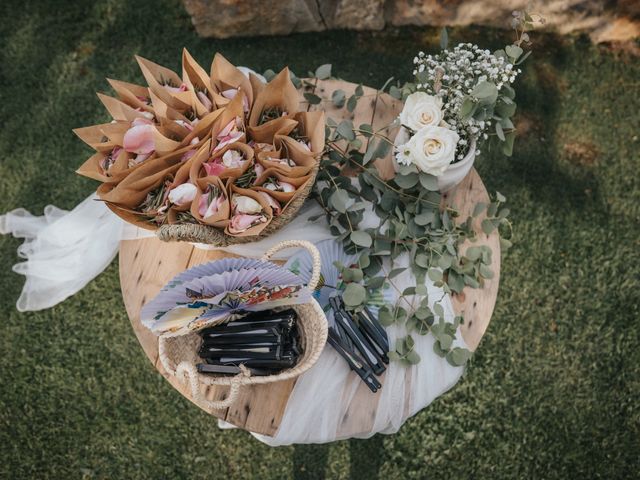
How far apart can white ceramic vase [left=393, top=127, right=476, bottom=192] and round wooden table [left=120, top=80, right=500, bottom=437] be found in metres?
0.10

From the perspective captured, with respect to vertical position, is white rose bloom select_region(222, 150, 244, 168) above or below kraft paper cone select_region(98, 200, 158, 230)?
above

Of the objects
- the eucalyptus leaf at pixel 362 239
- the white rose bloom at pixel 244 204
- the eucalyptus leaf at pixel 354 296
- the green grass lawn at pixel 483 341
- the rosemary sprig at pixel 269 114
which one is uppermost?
the rosemary sprig at pixel 269 114

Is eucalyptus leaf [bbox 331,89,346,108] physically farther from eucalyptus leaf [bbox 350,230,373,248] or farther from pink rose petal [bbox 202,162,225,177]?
pink rose petal [bbox 202,162,225,177]

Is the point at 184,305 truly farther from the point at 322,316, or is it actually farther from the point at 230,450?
the point at 230,450

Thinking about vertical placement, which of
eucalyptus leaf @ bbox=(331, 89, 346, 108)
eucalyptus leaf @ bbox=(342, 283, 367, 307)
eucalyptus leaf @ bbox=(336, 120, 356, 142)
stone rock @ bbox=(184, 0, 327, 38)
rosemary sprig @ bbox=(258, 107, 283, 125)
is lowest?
eucalyptus leaf @ bbox=(342, 283, 367, 307)

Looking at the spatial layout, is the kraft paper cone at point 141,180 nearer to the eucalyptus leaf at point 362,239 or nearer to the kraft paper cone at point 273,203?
the kraft paper cone at point 273,203

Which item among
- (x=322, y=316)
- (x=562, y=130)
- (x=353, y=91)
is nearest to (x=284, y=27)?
(x=353, y=91)

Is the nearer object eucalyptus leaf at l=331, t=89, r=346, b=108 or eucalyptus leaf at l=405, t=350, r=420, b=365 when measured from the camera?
eucalyptus leaf at l=405, t=350, r=420, b=365

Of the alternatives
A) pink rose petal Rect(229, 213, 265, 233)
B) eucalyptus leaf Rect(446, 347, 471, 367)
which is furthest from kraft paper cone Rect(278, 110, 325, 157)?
eucalyptus leaf Rect(446, 347, 471, 367)

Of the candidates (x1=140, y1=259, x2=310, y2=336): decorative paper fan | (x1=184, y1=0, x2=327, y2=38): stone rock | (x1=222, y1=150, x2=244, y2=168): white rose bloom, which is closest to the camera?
(x1=140, y1=259, x2=310, y2=336): decorative paper fan

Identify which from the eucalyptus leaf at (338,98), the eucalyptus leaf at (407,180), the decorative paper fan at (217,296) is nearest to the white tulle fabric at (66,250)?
the decorative paper fan at (217,296)

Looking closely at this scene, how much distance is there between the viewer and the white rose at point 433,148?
5.37ft

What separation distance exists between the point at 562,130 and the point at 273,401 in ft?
7.75

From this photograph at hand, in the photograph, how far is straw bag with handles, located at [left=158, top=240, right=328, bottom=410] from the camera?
161 centimetres
